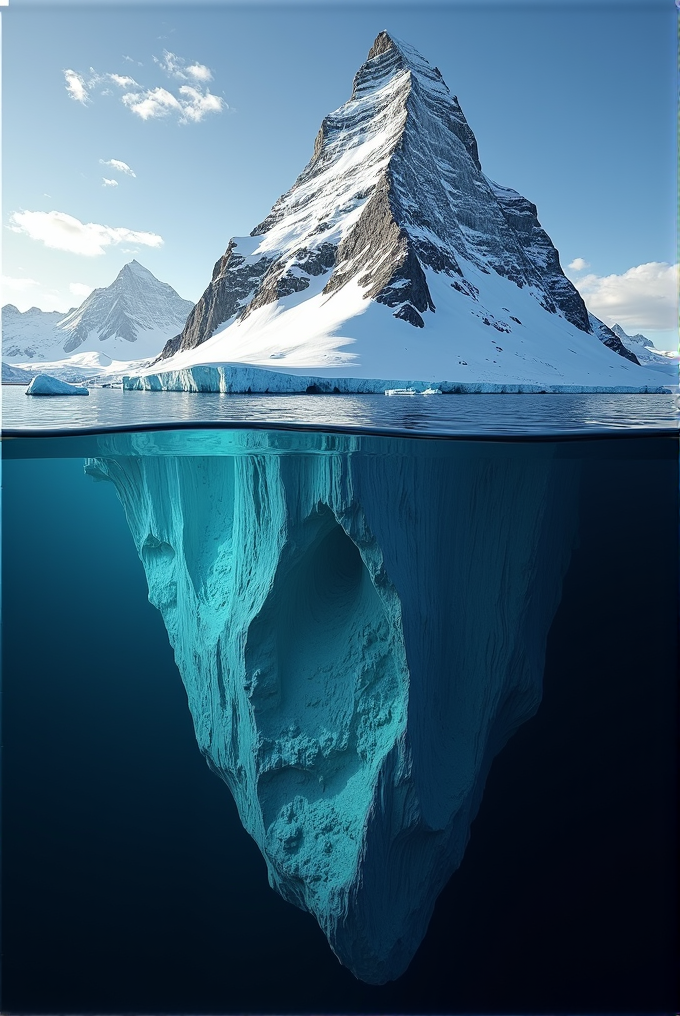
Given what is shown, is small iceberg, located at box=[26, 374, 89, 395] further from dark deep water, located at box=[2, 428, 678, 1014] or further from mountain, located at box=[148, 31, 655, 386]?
mountain, located at box=[148, 31, 655, 386]

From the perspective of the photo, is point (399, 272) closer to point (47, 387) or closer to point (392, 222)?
point (392, 222)

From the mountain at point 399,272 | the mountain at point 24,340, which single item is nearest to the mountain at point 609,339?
the mountain at point 399,272

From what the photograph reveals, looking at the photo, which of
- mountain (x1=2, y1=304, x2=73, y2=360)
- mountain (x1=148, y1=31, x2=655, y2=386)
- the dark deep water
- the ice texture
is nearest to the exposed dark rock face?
mountain (x1=148, y1=31, x2=655, y2=386)

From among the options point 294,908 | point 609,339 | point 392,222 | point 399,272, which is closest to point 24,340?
point 392,222

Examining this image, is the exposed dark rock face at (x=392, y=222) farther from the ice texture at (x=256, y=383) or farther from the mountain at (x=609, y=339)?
the ice texture at (x=256, y=383)

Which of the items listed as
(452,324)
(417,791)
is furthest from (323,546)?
(452,324)

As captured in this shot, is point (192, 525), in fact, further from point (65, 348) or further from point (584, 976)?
point (65, 348)
